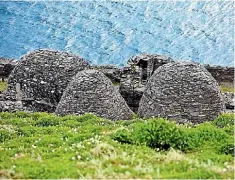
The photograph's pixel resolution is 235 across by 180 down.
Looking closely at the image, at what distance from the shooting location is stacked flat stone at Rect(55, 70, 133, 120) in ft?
80.6

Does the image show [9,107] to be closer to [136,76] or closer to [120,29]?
[136,76]

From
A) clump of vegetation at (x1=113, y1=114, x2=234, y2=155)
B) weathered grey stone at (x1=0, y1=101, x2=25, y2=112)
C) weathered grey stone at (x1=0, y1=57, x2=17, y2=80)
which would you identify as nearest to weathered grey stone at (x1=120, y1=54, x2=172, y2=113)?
weathered grey stone at (x1=0, y1=101, x2=25, y2=112)

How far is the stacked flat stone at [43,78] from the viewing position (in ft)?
97.6

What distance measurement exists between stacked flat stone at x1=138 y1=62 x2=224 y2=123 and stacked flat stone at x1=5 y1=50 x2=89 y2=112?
5645 millimetres

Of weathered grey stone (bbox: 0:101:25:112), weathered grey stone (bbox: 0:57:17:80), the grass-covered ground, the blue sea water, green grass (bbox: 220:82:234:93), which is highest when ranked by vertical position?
the blue sea water

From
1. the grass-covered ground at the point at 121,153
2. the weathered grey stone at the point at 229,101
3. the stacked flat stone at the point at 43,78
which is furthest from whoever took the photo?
the weathered grey stone at the point at 229,101

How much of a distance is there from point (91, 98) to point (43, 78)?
5.96 meters

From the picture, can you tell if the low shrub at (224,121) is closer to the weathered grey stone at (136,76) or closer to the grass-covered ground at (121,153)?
the grass-covered ground at (121,153)

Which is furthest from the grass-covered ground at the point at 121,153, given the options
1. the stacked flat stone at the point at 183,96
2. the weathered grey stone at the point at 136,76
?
the weathered grey stone at the point at 136,76

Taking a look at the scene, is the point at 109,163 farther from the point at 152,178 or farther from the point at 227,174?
the point at 227,174

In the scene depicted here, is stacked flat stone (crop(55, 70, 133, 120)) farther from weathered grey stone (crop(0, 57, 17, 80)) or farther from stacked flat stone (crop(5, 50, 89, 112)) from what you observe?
weathered grey stone (crop(0, 57, 17, 80))

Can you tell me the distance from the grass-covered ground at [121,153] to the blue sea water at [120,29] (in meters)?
51.2

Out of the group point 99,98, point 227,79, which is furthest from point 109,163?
point 227,79

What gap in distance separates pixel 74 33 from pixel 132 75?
135 feet
